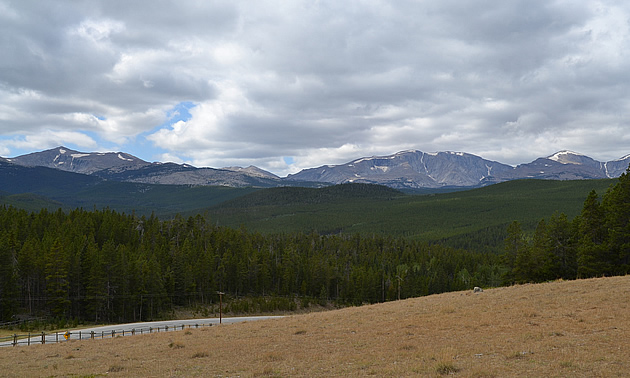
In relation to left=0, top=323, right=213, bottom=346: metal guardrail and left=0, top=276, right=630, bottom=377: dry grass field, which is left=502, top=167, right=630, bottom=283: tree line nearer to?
left=0, top=276, right=630, bottom=377: dry grass field

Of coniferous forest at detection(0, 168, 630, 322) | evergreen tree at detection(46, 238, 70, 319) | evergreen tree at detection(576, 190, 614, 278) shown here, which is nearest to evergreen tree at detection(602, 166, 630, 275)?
coniferous forest at detection(0, 168, 630, 322)

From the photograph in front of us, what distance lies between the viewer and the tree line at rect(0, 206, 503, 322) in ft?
276

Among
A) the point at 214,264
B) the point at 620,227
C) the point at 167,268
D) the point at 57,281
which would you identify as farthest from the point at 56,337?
the point at 214,264

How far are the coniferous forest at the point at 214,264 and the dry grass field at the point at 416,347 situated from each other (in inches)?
1223

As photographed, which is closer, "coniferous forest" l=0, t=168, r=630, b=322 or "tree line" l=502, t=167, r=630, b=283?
"tree line" l=502, t=167, r=630, b=283

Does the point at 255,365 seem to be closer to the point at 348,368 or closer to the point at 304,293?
the point at 348,368

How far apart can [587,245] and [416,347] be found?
48239mm

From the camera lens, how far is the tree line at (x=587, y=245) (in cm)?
5603

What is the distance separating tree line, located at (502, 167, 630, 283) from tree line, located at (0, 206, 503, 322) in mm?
41529

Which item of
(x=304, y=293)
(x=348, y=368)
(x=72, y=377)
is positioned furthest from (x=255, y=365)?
(x=304, y=293)

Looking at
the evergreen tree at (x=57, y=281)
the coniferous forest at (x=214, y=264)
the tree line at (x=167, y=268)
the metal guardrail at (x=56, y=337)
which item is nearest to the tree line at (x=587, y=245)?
the coniferous forest at (x=214, y=264)

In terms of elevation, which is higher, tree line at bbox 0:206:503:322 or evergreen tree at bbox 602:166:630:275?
evergreen tree at bbox 602:166:630:275

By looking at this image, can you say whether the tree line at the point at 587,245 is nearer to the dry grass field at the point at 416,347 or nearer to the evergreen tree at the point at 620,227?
the evergreen tree at the point at 620,227

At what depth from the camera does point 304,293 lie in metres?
123
